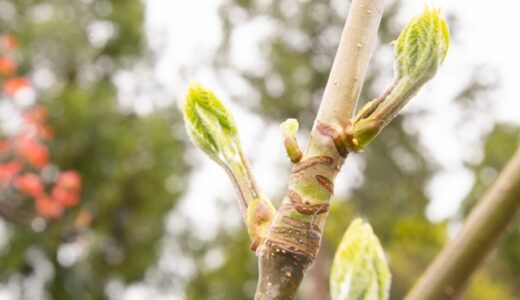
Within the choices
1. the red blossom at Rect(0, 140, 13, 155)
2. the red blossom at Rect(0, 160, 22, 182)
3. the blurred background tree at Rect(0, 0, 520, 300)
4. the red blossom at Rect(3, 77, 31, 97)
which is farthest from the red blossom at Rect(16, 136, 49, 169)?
the blurred background tree at Rect(0, 0, 520, 300)

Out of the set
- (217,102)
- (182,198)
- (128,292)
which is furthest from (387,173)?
(217,102)

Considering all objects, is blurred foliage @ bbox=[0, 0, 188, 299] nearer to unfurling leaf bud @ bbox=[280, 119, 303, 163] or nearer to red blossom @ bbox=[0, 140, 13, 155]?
red blossom @ bbox=[0, 140, 13, 155]

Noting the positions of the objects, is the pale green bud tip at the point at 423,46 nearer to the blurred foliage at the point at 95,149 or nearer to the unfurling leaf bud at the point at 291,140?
the unfurling leaf bud at the point at 291,140

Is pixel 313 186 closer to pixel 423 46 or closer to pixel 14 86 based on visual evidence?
pixel 423 46

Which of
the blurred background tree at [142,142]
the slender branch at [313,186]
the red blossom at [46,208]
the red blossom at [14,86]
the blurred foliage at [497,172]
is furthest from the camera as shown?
the blurred foliage at [497,172]

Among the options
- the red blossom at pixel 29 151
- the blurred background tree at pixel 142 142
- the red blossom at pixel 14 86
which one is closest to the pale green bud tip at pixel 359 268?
the red blossom at pixel 14 86

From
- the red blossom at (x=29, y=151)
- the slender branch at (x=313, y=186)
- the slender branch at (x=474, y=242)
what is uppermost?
the red blossom at (x=29, y=151)

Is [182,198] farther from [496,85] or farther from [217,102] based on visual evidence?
[217,102]
